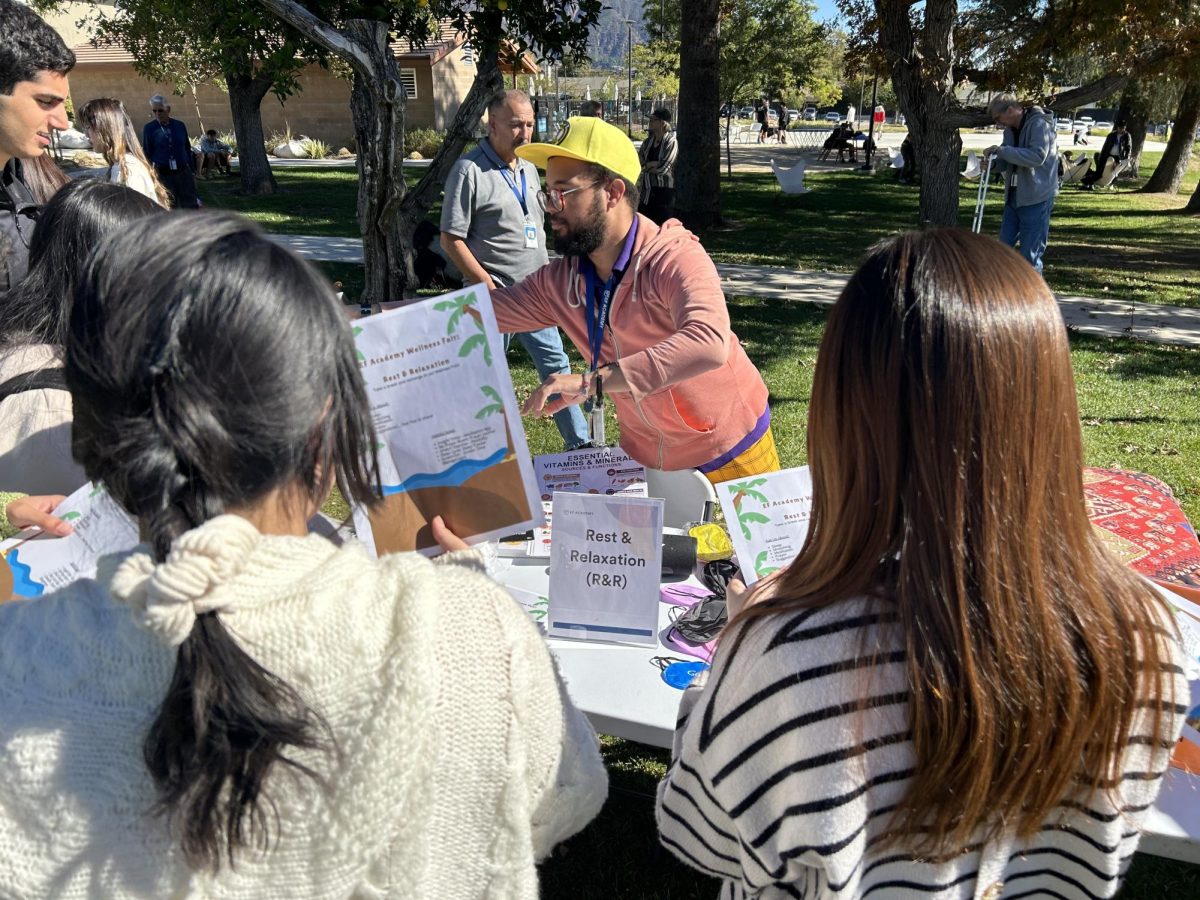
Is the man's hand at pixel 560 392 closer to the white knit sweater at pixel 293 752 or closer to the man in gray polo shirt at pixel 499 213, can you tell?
the white knit sweater at pixel 293 752

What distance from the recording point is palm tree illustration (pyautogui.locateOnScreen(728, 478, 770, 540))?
6.50 feet

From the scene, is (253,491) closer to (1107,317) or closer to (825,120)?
(1107,317)

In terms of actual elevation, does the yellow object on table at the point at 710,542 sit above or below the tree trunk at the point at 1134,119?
below

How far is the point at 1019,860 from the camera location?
123 centimetres

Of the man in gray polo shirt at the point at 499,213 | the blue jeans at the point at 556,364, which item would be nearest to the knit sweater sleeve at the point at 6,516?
the blue jeans at the point at 556,364

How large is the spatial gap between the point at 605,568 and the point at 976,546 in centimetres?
105

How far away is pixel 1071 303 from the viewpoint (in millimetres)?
8828

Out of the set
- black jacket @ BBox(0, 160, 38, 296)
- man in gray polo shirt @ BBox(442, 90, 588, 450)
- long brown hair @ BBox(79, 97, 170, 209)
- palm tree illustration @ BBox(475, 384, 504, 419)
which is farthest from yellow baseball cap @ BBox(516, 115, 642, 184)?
long brown hair @ BBox(79, 97, 170, 209)

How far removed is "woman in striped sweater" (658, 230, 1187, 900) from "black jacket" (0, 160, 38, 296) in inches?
92.2

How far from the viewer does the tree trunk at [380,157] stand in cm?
499

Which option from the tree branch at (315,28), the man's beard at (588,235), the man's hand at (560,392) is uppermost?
the tree branch at (315,28)

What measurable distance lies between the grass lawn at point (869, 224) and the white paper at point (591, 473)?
25.7ft

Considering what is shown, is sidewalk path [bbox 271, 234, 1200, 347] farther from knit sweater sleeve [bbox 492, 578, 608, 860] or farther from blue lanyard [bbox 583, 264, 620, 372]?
knit sweater sleeve [bbox 492, 578, 608, 860]

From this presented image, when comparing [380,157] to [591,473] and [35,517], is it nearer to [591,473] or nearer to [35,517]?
[591,473]
